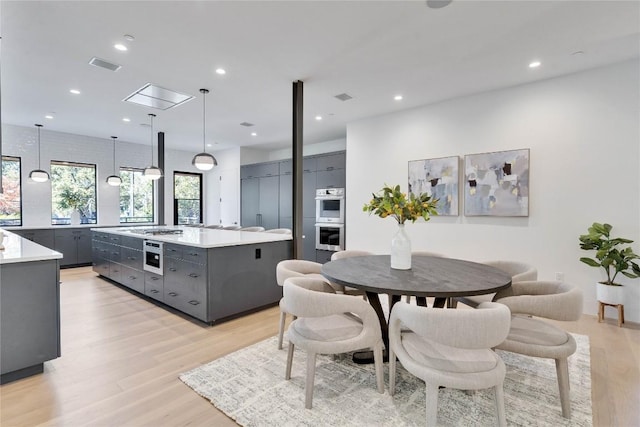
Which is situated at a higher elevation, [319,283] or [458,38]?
[458,38]

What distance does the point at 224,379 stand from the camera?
2143 mm

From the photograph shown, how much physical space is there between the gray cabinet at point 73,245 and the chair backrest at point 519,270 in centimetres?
747

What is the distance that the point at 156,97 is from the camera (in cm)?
433

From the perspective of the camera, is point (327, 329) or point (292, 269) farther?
point (292, 269)

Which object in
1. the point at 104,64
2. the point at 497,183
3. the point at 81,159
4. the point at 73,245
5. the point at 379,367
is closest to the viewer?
the point at 379,367

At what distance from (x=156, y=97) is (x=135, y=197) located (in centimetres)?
422

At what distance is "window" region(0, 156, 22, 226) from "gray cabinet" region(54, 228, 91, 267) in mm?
894

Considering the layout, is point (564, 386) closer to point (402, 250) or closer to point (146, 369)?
point (402, 250)

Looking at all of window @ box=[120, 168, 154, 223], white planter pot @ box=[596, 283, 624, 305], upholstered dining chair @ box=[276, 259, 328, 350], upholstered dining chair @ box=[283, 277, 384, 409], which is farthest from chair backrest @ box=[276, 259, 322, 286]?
window @ box=[120, 168, 154, 223]

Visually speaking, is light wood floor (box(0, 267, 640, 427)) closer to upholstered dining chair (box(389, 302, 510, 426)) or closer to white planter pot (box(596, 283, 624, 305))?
white planter pot (box(596, 283, 624, 305))

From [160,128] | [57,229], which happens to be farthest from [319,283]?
[57,229]

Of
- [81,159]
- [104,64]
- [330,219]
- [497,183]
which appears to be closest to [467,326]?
[497,183]

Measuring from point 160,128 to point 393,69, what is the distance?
4.81 metres

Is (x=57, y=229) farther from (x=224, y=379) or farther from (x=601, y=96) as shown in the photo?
(x=601, y=96)
